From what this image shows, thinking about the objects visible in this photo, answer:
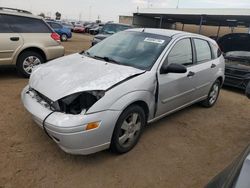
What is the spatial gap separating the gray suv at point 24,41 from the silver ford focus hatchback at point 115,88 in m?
2.66

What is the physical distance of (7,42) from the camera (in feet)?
20.0

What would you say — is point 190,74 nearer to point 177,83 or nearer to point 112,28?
point 177,83

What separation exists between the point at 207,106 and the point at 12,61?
15.6 ft

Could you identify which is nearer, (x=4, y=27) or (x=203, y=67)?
(x=203, y=67)

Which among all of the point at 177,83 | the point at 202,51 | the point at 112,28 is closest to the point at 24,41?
the point at 177,83

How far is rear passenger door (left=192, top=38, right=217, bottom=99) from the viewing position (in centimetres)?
487

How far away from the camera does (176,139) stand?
166 inches

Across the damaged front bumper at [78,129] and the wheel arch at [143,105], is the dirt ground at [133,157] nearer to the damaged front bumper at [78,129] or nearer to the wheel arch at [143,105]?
the damaged front bumper at [78,129]

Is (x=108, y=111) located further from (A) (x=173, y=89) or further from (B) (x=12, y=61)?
(B) (x=12, y=61)

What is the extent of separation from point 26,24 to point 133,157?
4.80 metres

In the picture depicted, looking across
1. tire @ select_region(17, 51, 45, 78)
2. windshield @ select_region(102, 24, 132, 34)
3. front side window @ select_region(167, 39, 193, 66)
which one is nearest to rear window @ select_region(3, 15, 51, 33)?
tire @ select_region(17, 51, 45, 78)

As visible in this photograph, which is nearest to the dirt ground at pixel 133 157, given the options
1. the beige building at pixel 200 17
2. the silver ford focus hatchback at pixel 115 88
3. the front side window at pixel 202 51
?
the silver ford focus hatchback at pixel 115 88

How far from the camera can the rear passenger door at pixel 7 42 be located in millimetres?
6074

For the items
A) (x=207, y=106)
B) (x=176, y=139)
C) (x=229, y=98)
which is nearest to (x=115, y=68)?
(x=176, y=139)
